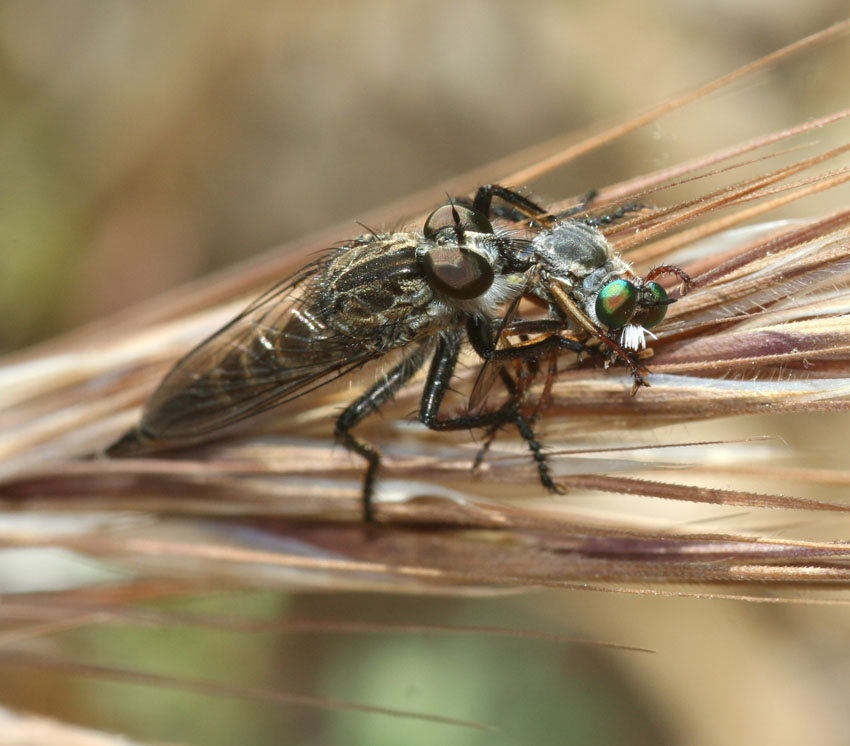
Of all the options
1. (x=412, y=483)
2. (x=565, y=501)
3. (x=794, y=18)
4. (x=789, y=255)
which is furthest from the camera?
(x=794, y=18)

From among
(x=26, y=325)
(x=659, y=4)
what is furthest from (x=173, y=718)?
(x=659, y=4)

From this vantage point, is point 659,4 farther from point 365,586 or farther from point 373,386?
point 365,586

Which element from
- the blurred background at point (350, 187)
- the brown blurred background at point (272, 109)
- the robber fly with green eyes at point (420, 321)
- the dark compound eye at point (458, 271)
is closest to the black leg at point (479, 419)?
the robber fly with green eyes at point (420, 321)

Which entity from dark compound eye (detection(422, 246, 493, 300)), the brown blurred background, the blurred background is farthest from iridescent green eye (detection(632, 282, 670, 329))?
the brown blurred background

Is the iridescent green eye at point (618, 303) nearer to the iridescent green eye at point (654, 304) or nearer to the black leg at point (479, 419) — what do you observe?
the iridescent green eye at point (654, 304)

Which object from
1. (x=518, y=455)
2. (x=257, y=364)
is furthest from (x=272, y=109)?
(x=518, y=455)

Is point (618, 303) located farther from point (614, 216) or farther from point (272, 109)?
point (272, 109)

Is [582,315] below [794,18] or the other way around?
below
